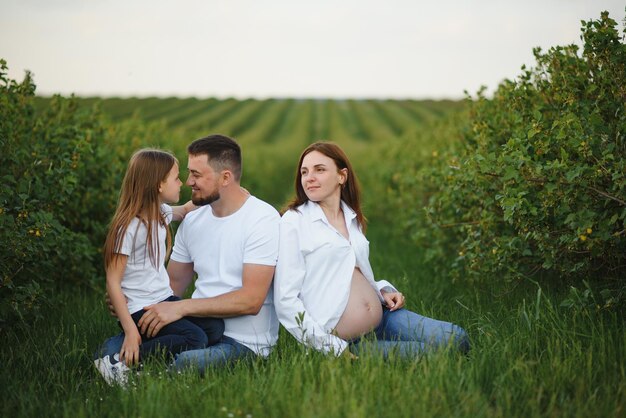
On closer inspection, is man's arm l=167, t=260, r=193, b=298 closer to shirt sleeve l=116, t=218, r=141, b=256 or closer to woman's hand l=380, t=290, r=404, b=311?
shirt sleeve l=116, t=218, r=141, b=256

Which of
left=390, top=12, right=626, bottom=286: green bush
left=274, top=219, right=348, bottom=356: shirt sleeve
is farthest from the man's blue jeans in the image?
left=390, top=12, right=626, bottom=286: green bush

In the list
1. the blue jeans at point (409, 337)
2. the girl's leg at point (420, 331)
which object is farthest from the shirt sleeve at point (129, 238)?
the girl's leg at point (420, 331)

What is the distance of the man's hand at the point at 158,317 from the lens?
3898 millimetres

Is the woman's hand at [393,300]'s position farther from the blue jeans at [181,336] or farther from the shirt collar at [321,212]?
the blue jeans at [181,336]

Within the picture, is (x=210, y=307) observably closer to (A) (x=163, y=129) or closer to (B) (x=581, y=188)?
(B) (x=581, y=188)

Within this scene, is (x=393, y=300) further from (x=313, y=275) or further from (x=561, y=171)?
(x=561, y=171)

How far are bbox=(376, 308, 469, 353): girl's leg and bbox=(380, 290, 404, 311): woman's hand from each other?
5 centimetres

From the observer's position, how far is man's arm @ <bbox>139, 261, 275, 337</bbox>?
3.91 meters

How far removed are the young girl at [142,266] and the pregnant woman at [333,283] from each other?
0.61m

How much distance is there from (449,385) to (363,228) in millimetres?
1562

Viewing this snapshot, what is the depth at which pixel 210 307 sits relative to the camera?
398 cm

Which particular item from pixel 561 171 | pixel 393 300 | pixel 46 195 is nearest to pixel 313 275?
pixel 393 300

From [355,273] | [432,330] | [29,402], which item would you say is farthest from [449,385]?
[29,402]

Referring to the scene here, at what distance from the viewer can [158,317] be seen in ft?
12.8
